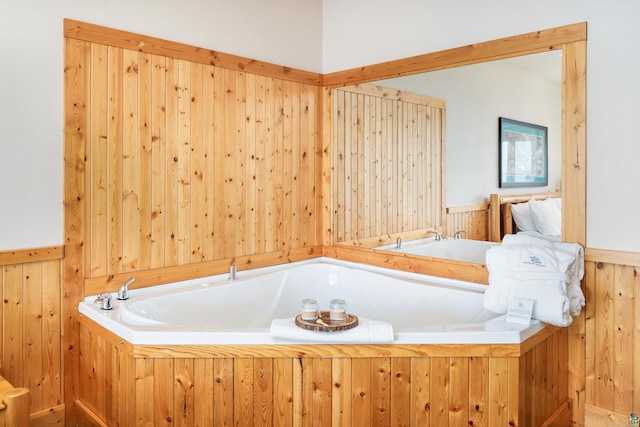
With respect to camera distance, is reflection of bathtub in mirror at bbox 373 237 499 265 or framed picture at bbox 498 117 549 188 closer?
framed picture at bbox 498 117 549 188

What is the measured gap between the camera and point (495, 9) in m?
2.64

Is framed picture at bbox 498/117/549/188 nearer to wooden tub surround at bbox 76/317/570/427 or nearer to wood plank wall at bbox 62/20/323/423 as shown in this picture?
wooden tub surround at bbox 76/317/570/427

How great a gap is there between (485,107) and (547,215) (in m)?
0.74

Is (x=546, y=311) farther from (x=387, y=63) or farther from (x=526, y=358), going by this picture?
(x=387, y=63)

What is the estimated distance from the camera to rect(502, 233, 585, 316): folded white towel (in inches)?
86.4

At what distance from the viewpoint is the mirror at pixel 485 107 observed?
8.07ft

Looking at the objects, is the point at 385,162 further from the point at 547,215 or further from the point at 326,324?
the point at 326,324

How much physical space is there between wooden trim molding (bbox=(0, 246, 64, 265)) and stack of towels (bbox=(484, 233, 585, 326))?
2.07m

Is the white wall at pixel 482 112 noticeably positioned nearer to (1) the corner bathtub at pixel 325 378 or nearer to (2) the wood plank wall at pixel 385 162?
(2) the wood plank wall at pixel 385 162

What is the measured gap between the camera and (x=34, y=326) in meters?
2.30

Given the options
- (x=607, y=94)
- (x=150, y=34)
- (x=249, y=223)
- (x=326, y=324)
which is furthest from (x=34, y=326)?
(x=607, y=94)

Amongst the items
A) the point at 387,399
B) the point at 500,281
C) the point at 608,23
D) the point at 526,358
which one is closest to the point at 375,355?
the point at 387,399

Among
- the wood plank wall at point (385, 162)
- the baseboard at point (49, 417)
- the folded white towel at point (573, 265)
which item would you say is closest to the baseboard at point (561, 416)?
the folded white towel at point (573, 265)

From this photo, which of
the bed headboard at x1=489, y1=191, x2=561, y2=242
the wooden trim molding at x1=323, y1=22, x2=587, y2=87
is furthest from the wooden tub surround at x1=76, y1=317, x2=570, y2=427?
the wooden trim molding at x1=323, y1=22, x2=587, y2=87
